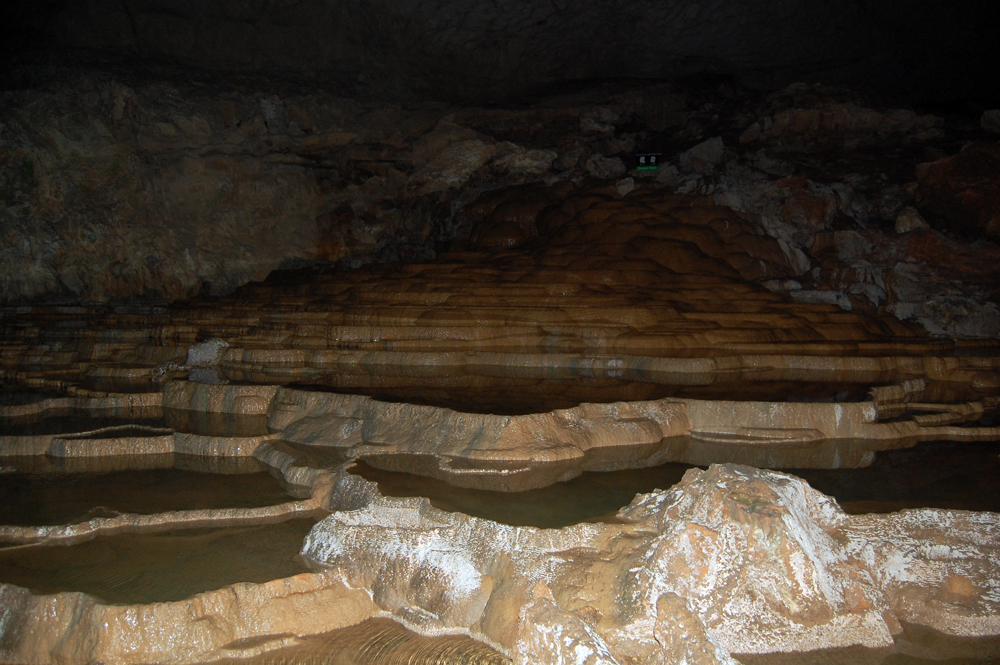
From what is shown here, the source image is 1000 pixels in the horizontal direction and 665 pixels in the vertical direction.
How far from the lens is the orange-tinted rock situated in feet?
36.4

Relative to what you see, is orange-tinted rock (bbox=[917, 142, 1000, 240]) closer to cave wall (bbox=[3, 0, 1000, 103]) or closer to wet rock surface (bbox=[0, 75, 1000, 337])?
wet rock surface (bbox=[0, 75, 1000, 337])

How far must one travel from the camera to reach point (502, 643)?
3.15m

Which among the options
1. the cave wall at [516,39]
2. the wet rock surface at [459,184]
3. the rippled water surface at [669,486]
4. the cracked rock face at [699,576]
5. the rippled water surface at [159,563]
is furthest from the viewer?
the cave wall at [516,39]

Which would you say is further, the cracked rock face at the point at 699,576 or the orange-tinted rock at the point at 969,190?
the orange-tinted rock at the point at 969,190

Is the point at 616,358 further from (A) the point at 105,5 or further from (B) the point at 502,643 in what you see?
(A) the point at 105,5

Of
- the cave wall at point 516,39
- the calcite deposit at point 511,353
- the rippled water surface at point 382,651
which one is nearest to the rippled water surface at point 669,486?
the calcite deposit at point 511,353

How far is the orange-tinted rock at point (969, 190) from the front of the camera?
437 inches

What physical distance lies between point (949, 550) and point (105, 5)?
15.4m

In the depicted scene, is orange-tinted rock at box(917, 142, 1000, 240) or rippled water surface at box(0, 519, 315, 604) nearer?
rippled water surface at box(0, 519, 315, 604)

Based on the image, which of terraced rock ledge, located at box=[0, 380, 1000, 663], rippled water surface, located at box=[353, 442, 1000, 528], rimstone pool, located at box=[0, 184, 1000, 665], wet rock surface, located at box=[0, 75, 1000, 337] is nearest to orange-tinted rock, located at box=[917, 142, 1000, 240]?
wet rock surface, located at box=[0, 75, 1000, 337]

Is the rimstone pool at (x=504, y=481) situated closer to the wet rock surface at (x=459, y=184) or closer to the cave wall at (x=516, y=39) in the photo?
the wet rock surface at (x=459, y=184)

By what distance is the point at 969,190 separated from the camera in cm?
1125

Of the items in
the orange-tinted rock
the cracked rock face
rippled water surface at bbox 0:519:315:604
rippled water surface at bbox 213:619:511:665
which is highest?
the orange-tinted rock

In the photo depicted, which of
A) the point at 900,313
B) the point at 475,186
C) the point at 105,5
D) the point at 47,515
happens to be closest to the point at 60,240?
the point at 105,5
